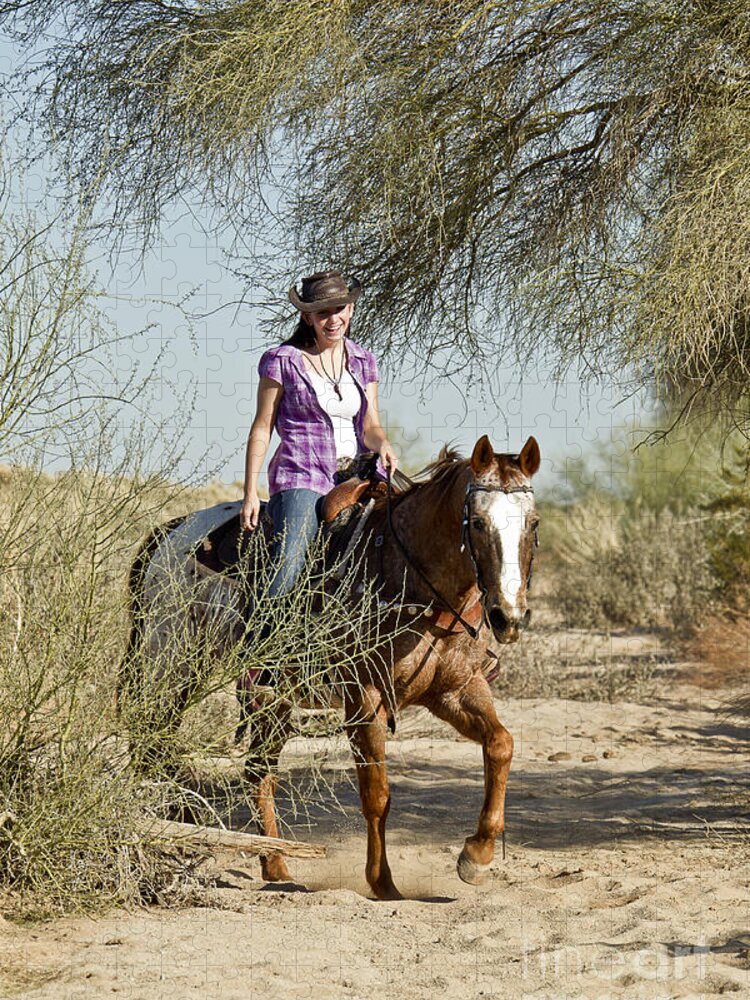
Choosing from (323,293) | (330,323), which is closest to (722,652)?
(330,323)

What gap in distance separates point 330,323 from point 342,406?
441 millimetres

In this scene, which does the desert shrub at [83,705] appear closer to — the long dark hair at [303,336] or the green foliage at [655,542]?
the long dark hair at [303,336]

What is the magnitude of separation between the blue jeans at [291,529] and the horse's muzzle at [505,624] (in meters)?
1.11

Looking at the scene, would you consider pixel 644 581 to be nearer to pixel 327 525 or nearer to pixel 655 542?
pixel 655 542

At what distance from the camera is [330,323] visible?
7273 millimetres

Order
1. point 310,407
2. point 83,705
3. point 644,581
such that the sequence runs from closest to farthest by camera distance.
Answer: point 83,705 → point 310,407 → point 644,581

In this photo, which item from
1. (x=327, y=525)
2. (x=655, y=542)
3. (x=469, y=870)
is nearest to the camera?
(x=469, y=870)

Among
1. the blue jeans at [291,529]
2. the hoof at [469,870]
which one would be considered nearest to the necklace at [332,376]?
the blue jeans at [291,529]

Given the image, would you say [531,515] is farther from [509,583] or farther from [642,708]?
[642,708]

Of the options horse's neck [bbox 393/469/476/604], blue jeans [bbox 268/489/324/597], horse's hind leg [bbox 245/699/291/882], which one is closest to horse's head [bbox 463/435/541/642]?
horse's neck [bbox 393/469/476/604]

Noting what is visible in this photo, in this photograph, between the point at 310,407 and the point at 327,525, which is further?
the point at 310,407

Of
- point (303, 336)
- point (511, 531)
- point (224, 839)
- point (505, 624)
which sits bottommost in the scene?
point (224, 839)

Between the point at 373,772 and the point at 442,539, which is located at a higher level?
the point at 442,539

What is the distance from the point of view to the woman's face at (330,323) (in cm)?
726
